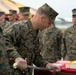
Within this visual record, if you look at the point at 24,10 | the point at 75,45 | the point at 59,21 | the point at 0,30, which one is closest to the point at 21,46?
the point at 0,30

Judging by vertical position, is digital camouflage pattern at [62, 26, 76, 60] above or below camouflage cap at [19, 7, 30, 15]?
below

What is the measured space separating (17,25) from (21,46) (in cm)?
30

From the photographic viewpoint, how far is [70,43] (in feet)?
24.3

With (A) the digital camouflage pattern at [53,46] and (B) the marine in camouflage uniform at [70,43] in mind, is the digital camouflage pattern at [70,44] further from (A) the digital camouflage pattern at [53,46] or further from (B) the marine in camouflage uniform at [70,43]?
(A) the digital camouflage pattern at [53,46]

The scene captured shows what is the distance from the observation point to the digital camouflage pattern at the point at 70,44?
7.38 m

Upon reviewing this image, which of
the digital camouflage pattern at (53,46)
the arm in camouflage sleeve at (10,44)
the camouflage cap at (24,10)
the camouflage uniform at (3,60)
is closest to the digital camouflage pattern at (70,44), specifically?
the digital camouflage pattern at (53,46)

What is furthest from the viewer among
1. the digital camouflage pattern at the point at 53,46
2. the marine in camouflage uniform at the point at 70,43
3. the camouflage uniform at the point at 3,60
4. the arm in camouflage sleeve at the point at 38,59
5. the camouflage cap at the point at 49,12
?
the digital camouflage pattern at the point at 53,46

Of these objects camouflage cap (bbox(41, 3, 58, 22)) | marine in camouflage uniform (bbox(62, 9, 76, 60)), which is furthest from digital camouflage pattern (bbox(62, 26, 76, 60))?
camouflage cap (bbox(41, 3, 58, 22))

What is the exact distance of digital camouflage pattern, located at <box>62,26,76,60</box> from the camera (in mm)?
7375

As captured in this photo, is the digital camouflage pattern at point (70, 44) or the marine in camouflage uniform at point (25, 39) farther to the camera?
the digital camouflage pattern at point (70, 44)

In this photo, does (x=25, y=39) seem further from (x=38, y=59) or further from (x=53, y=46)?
(x=53, y=46)

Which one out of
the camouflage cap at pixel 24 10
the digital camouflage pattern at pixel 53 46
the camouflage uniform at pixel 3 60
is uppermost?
the camouflage cap at pixel 24 10

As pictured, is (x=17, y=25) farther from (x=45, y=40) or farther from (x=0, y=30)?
(x=45, y=40)

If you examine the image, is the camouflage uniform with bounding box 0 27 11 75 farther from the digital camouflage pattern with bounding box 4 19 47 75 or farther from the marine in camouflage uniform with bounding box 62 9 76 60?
the marine in camouflage uniform with bounding box 62 9 76 60
